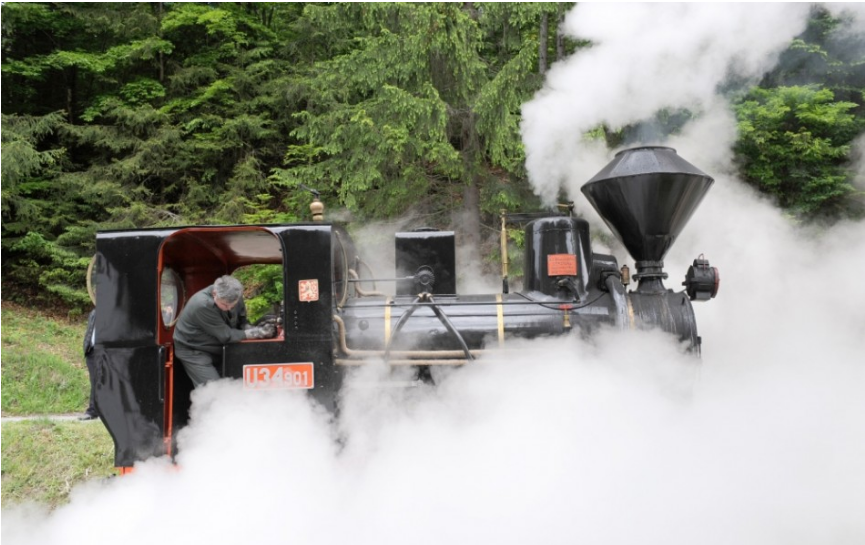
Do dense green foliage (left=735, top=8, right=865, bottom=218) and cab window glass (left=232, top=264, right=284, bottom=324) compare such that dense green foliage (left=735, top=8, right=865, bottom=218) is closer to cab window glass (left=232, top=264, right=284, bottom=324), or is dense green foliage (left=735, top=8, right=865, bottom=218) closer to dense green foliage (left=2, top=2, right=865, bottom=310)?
dense green foliage (left=2, top=2, right=865, bottom=310)

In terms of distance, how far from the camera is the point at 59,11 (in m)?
14.7

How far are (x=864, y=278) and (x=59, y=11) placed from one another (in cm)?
1608

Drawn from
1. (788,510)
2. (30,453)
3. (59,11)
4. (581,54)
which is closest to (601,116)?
(581,54)

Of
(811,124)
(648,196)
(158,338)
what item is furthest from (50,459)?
(811,124)

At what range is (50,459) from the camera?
256 inches

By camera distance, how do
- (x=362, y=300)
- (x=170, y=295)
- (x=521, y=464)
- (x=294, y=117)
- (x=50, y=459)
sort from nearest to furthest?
1. (x=521, y=464)
2. (x=362, y=300)
3. (x=170, y=295)
4. (x=50, y=459)
5. (x=294, y=117)

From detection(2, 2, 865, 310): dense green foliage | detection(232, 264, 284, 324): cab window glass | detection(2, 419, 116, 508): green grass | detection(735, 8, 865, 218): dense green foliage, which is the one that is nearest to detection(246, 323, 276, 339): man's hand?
detection(2, 419, 116, 508): green grass

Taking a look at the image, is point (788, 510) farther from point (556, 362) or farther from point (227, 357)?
point (227, 357)

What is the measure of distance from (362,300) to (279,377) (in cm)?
99

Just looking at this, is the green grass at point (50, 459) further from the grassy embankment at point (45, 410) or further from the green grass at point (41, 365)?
the green grass at point (41, 365)

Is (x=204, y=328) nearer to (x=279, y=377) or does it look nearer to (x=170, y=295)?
(x=279, y=377)

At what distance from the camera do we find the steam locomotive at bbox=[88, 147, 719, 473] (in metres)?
4.55

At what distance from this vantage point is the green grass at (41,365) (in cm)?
995

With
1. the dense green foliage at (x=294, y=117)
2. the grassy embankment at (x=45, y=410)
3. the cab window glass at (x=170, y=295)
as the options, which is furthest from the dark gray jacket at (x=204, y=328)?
the dense green foliage at (x=294, y=117)
